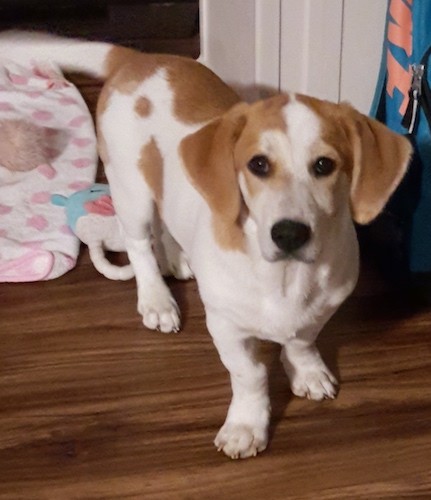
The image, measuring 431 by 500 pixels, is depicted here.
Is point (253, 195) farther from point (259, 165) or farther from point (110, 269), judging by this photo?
point (110, 269)

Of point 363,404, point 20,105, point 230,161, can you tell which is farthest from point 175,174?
point 20,105

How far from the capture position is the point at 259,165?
1.28 metres

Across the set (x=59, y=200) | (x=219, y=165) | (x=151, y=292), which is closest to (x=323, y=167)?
(x=219, y=165)

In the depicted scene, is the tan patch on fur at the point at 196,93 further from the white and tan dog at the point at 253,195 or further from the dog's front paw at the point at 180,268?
the dog's front paw at the point at 180,268

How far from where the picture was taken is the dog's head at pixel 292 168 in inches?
49.1

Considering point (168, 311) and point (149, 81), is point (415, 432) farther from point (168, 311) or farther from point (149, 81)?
point (149, 81)

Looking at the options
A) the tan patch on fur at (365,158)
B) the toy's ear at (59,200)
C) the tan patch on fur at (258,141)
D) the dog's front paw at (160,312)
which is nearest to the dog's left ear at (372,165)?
the tan patch on fur at (365,158)

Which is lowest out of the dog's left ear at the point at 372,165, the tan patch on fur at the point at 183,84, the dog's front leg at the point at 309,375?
the dog's front leg at the point at 309,375

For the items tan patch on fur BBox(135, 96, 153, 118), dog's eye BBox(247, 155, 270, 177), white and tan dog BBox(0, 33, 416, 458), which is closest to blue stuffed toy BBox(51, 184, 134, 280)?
white and tan dog BBox(0, 33, 416, 458)

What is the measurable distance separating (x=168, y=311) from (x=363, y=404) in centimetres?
48

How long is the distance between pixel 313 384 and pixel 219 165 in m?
0.54

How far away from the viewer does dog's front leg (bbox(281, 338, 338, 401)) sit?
162 cm

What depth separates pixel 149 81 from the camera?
5.64 feet

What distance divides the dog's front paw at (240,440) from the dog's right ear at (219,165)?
366 millimetres
